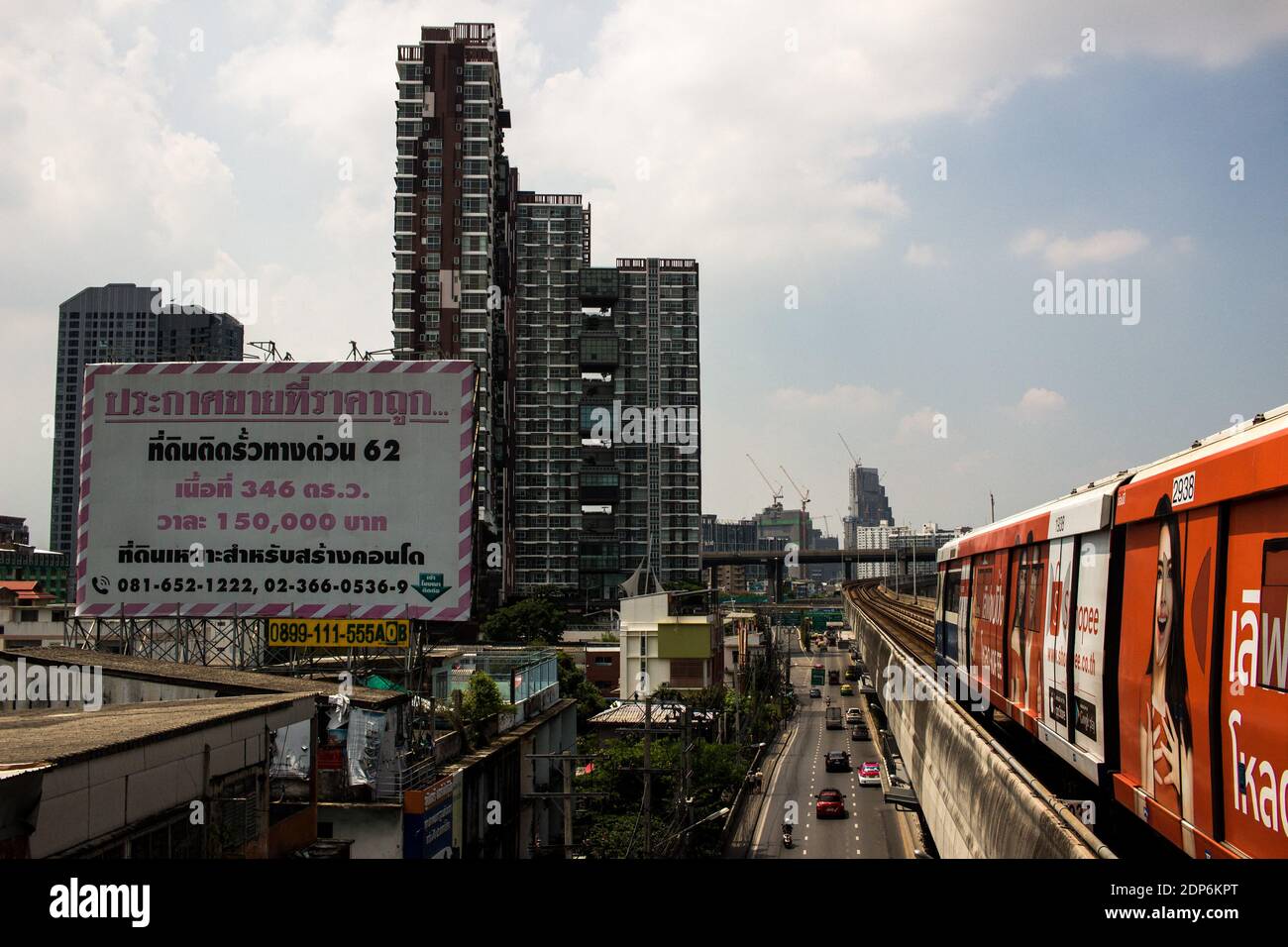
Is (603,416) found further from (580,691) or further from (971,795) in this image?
(971,795)

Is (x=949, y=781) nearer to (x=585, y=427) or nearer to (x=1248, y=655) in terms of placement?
(x=1248, y=655)

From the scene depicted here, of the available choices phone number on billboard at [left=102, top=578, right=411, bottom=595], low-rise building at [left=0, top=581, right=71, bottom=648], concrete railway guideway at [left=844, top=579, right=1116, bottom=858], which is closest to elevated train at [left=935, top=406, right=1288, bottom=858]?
concrete railway guideway at [left=844, top=579, right=1116, bottom=858]

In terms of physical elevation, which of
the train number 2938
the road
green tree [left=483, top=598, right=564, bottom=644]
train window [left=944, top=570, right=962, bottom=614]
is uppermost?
the train number 2938

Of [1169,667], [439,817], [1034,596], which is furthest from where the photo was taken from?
[439,817]

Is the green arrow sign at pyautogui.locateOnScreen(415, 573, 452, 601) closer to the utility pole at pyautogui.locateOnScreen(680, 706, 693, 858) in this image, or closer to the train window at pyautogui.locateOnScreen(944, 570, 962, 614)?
the utility pole at pyautogui.locateOnScreen(680, 706, 693, 858)

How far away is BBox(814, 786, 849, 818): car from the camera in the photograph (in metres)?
41.9

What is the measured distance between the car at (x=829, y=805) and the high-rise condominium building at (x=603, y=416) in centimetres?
7486

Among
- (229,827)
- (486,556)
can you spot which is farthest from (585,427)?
(229,827)

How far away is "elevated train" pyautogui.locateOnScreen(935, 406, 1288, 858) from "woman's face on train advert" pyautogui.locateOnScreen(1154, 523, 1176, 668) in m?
0.02

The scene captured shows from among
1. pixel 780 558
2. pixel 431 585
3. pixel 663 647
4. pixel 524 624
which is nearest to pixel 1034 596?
pixel 431 585

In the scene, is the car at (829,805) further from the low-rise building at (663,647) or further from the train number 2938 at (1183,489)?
the train number 2938 at (1183,489)

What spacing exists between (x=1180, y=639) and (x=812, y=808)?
39137mm

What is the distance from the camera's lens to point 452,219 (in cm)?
8131

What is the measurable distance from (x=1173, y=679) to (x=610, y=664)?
223 ft
